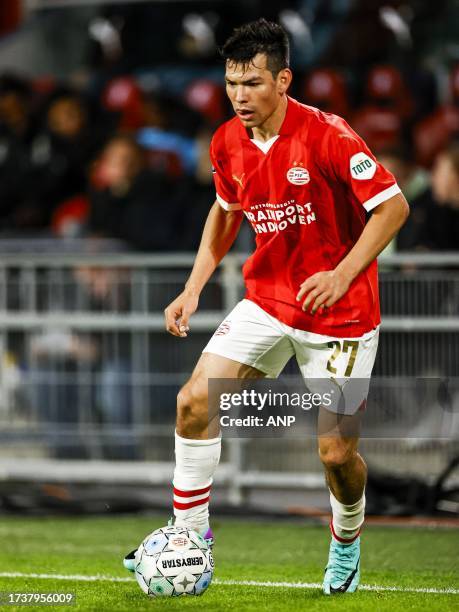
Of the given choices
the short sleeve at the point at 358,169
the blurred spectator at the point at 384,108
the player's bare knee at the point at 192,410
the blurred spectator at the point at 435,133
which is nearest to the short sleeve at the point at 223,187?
the short sleeve at the point at 358,169

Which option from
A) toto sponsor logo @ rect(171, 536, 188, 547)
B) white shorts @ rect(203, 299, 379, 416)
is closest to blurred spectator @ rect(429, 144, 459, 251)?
white shorts @ rect(203, 299, 379, 416)

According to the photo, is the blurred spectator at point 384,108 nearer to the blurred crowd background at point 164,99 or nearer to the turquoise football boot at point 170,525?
the blurred crowd background at point 164,99

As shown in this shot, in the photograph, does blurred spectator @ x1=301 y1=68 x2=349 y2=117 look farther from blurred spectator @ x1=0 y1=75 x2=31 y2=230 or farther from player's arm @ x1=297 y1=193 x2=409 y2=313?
player's arm @ x1=297 y1=193 x2=409 y2=313

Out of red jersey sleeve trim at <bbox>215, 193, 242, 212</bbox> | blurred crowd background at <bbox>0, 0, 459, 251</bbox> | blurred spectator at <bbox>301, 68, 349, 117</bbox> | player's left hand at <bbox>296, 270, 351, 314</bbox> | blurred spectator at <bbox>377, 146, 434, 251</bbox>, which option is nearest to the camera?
player's left hand at <bbox>296, 270, 351, 314</bbox>

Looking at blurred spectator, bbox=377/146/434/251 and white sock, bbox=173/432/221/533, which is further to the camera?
blurred spectator, bbox=377/146/434/251

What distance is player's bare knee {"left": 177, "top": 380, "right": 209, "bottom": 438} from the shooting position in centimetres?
593

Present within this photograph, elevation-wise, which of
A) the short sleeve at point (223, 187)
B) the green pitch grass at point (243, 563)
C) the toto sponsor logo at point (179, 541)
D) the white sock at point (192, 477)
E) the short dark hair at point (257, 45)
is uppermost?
the short dark hair at point (257, 45)

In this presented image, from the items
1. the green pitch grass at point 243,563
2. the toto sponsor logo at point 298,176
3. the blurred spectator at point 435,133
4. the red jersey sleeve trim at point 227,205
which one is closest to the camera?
the green pitch grass at point 243,563

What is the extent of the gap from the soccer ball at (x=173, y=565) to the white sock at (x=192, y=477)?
0.54 feet

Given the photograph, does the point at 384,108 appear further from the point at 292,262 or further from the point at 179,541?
the point at 179,541

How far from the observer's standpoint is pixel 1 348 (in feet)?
32.4

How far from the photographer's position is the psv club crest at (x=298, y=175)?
19.5ft

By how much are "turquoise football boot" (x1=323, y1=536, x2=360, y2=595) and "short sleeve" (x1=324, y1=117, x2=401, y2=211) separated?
1.61m

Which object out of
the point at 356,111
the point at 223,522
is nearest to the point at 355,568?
the point at 223,522
